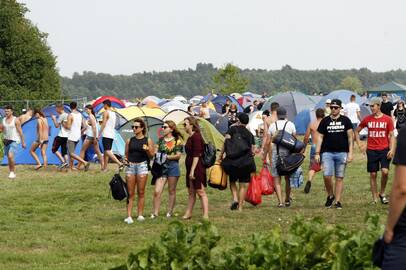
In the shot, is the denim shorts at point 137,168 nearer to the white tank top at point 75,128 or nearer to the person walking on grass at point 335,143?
the person walking on grass at point 335,143

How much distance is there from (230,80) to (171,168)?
6963 centimetres

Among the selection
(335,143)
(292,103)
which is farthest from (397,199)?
(292,103)

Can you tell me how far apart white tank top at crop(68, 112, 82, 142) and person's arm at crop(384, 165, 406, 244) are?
15.6 meters

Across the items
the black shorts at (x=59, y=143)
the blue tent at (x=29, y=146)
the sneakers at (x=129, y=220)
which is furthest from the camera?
the blue tent at (x=29, y=146)

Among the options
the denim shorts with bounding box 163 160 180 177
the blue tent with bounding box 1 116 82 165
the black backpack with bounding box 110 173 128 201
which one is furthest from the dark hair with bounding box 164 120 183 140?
the blue tent with bounding box 1 116 82 165

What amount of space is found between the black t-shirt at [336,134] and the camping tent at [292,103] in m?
23.5

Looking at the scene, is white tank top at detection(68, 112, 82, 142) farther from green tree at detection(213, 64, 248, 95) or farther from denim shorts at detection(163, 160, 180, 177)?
green tree at detection(213, 64, 248, 95)

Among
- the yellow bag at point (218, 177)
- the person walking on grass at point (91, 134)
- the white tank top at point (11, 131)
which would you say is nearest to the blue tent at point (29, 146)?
the person walking on grass at point (91, 134)

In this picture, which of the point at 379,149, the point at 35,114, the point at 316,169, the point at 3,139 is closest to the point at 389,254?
the point at 379,149

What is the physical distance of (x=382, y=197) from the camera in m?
13.6

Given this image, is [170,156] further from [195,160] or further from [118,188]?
[118,188]

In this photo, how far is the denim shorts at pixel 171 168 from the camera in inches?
499

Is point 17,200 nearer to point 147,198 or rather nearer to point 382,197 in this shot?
point 147,198

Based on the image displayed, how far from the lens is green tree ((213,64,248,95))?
8094 cm
